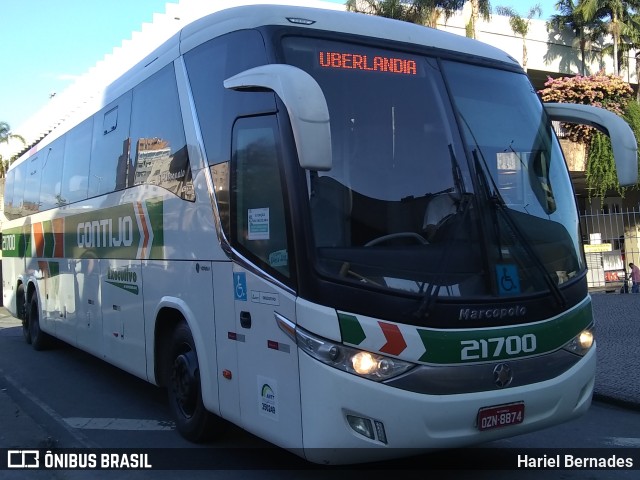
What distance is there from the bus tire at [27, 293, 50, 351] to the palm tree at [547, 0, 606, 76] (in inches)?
1096

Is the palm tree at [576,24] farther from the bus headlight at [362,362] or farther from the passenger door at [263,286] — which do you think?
the bus headlight at [362,362]

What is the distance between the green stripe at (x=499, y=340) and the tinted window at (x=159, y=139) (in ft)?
8.22

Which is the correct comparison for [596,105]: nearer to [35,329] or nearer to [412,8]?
[412,8]

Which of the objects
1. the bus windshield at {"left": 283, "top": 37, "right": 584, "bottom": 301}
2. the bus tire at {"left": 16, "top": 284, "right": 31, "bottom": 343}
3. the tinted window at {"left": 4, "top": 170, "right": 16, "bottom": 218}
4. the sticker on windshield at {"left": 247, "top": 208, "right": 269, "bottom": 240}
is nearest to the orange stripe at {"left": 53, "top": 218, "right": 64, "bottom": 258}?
the bus tire at {"left": 16, "top": 284, "right": 31, "bottom": 343}

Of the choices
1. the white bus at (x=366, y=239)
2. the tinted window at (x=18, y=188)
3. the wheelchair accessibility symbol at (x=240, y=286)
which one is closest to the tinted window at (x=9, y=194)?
the tinted window at (x=18, y=188)

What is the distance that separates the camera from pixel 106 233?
7312 mm

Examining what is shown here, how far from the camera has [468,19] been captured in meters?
27.1

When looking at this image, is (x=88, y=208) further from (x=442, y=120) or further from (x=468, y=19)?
(x=468, y=19)

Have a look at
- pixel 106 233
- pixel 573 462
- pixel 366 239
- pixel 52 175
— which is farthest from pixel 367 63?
pixel 52 175

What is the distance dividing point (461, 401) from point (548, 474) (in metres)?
1.53

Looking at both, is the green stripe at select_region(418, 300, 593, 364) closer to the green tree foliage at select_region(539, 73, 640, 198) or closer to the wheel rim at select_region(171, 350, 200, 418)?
the wheel rim at select_region(171, 350, 200, 418)

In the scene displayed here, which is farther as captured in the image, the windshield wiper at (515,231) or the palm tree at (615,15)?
the palm tree at (615,15)

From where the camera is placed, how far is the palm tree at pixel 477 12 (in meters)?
26.4

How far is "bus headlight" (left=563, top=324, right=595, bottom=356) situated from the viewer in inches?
171
